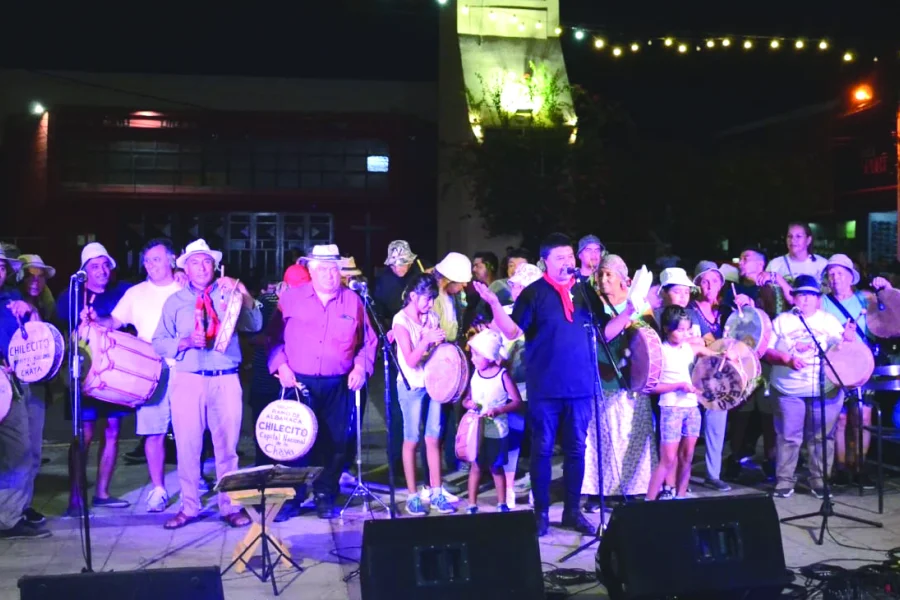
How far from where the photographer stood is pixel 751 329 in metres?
7.35

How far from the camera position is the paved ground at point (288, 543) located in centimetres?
562

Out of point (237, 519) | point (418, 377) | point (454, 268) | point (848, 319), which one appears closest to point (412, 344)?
point (418, 377)

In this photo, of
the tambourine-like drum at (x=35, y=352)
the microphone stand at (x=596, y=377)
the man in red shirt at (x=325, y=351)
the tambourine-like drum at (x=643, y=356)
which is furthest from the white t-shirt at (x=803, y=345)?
the tambourine-like drum at (x=35, y=352)

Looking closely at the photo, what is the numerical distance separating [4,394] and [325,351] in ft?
7.14

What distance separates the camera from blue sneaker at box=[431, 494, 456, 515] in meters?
7.05

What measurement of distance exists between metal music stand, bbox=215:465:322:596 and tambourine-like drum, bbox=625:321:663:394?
A: 2451 mm

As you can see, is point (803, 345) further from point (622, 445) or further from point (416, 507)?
point (416, 507)

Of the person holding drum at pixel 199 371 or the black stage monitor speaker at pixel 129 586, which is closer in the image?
the black stage monitor speaker at pixel 129 586

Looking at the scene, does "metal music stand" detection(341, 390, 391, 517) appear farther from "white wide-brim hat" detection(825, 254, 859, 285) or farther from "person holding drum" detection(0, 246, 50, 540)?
A: "white wide-brim hat" detection(825, 254, 859, 285)

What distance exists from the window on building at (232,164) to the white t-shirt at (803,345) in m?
18.2

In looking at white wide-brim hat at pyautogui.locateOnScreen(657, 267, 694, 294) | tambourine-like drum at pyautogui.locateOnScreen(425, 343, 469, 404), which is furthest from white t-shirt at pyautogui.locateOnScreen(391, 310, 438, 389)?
white wide-brim hat at pyautogui.locateOnScreen(657, 267, 694, 294)

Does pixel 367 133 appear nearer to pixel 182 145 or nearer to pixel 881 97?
pixel 182 145

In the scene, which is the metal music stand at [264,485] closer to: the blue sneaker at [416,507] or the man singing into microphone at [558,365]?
the blue sneaker at [416,507]

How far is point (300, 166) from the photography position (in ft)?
81.0
